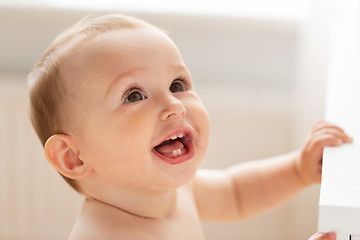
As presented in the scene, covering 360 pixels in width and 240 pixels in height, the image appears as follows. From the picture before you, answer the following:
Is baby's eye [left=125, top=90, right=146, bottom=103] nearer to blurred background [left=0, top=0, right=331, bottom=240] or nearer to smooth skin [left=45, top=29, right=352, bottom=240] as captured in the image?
smooth skin [left=45, top=29, right=352, bottom=240]

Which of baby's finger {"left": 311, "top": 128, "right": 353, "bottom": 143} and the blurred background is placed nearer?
baby's finger {"left": 311, "top": 128, "right": 353, "bottom": 143}

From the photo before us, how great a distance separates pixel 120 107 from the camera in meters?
0.82

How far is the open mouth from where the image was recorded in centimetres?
83

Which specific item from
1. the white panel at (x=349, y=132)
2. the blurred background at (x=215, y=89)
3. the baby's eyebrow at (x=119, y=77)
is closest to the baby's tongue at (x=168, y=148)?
the baby's eyebrow at (x=119, y=77)

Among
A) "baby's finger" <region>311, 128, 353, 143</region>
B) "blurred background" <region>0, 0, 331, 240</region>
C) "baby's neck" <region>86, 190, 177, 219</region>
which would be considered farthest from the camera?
"blurred background" <region>0, 0, 331, 240</region>

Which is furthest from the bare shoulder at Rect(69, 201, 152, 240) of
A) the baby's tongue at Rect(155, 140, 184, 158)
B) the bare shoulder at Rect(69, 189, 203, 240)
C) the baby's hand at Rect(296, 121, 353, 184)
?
the baby's hand at Rect(296, 121, 353, 184)

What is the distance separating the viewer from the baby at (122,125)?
2.66ft

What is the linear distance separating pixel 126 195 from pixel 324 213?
44cm

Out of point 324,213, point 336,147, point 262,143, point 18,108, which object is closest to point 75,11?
point 18,108

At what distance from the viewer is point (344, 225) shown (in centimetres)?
53

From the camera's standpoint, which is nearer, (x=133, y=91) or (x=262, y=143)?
(x=133, y=91)

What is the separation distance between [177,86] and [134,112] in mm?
101

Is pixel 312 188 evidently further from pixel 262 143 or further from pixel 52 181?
pixel 52 181

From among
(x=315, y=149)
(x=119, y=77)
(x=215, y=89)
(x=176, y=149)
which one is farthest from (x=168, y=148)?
(x=215, y=89)
